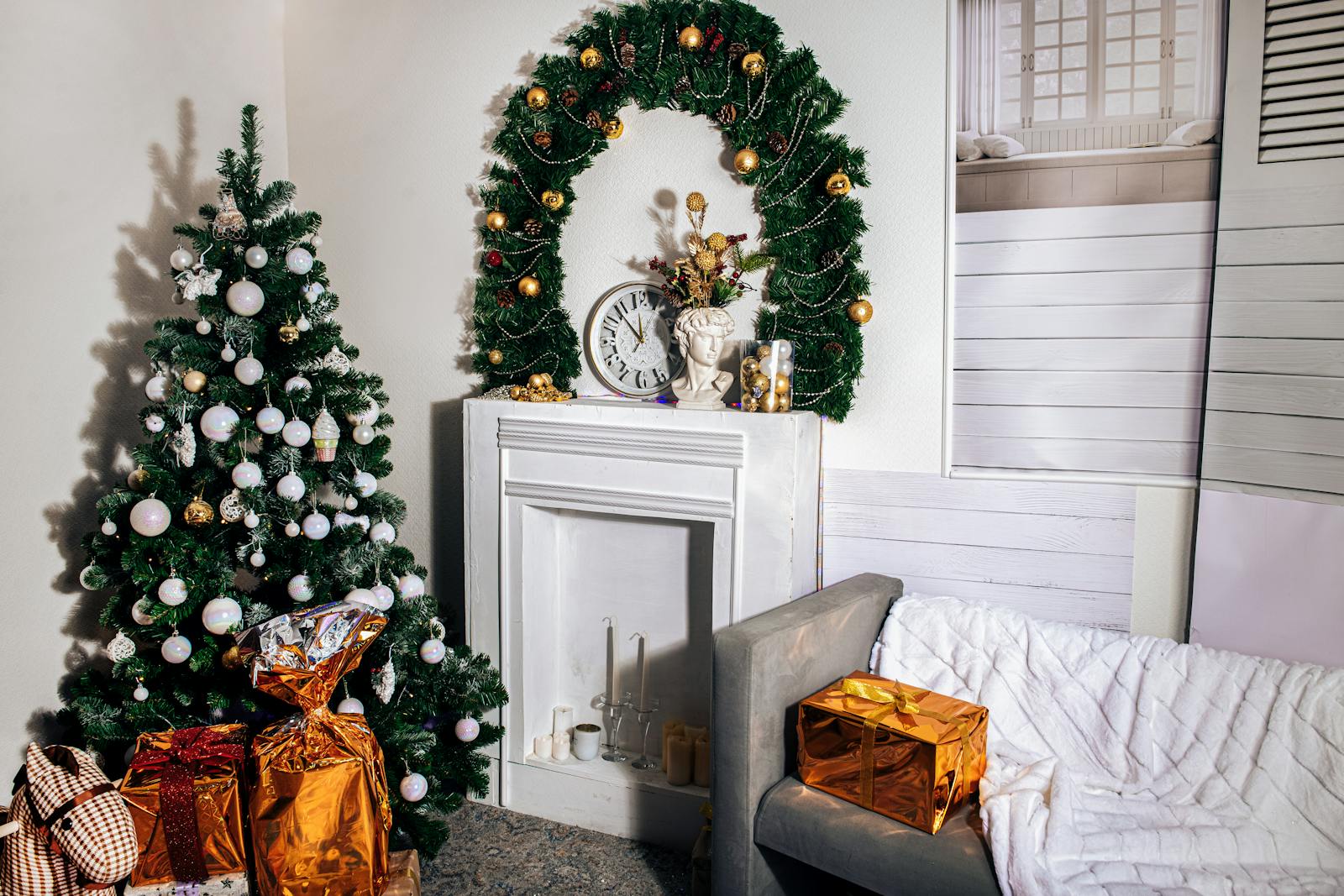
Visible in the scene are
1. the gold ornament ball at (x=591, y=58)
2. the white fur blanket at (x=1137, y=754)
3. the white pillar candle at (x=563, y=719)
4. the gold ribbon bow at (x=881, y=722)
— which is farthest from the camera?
the white pillar candle at (x=563, y=719)

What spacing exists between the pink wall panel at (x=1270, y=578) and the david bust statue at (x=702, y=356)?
1.15 meters

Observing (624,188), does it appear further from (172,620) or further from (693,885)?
(693,885)

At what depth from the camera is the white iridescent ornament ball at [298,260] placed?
6.89 feet

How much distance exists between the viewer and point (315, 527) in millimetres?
2088

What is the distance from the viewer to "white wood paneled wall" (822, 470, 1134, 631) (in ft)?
6.95

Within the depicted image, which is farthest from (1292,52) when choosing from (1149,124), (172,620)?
(172,620)

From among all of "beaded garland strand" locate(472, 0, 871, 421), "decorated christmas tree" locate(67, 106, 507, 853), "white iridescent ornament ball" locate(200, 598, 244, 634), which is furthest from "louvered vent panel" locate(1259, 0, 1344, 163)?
"white iridescent ornament ball" locate(200, 598, 244, 634)

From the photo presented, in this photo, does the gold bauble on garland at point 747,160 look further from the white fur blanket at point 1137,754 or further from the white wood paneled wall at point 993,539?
the white fur blanket at point 1137,754

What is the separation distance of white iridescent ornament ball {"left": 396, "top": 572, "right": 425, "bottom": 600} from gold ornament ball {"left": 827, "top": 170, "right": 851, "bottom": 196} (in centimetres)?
143

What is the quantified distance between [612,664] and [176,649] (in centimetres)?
110

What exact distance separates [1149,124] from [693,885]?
2014 mm

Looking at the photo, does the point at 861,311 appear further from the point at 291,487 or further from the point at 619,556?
the point at 291,487

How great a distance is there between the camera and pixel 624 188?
2.52 meters

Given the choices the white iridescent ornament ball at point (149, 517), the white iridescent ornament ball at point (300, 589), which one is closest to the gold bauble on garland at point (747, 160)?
the white iridescent ornament ball at point (300, 589)
